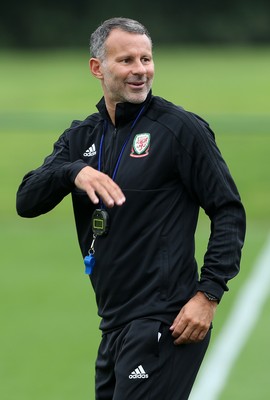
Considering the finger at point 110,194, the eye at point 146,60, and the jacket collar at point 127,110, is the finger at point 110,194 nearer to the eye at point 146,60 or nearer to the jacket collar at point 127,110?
the jacket collar at point 127,110

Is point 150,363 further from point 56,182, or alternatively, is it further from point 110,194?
point 56,182

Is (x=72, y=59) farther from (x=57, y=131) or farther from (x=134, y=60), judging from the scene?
(x=134, y=60)

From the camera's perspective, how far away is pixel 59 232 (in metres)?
16.7

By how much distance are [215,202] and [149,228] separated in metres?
0.36

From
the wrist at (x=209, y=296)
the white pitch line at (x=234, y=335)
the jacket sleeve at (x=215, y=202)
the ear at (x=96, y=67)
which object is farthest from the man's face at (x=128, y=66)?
the white pitch line at (x=234, y=335)

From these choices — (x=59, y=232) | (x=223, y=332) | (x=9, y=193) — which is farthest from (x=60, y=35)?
(x=223, y=332)

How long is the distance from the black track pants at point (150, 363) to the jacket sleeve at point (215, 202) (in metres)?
0.34

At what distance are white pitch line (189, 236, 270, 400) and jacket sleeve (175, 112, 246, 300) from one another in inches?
148

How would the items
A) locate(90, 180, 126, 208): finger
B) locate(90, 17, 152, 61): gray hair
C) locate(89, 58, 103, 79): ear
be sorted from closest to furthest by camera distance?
locate(90, 180, 126, 208): finger, locate(90, 17, 152, 61): gray hair, locate(89, 58, 103, 79): ear

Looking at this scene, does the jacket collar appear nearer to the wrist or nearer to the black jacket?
the black jacket

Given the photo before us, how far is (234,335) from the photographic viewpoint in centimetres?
1161

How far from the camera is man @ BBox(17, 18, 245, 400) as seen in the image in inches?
247


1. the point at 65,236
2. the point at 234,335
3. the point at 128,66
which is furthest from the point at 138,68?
the point at 65,236

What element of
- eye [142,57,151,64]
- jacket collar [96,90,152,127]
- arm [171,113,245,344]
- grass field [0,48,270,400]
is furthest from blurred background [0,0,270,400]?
eye [142,57,151,64]
